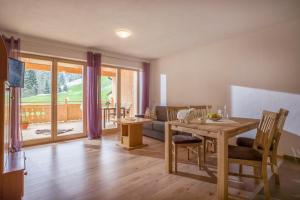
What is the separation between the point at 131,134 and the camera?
13.7 ft

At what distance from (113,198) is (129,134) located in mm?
2078

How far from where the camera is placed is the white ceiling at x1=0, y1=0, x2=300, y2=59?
282cm

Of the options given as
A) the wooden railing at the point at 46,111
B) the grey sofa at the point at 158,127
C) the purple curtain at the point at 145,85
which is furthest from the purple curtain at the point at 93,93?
the purple curtain at the point at 145,85

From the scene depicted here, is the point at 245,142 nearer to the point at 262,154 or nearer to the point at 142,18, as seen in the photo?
the point at 262,154

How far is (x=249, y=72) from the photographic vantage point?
161 inches

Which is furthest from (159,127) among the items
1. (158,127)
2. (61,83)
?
(61,83)

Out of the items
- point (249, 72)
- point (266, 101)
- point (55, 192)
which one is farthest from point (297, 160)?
point (55, 192)

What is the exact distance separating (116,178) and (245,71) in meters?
3.45

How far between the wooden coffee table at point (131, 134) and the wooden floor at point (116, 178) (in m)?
0.32

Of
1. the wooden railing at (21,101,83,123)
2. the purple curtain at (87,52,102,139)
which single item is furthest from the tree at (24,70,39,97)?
the purple curtain at (87,52,102,139)

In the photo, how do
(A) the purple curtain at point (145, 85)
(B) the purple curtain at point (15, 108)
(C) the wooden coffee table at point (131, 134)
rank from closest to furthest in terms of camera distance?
(B) the purple curtain at point (15, 108), (C) the wooden coffee table at point (131, 134), (A) the purple curtain at point (145, 85)

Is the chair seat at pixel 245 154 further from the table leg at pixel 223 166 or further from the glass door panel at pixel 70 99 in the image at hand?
the glass door panel at pixel 70 99

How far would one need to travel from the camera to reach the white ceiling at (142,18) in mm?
2818

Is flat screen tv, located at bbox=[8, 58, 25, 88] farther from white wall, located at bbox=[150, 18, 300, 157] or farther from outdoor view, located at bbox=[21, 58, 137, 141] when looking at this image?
Result: white wall, located at bbox=[150, 18, 300, 157]
